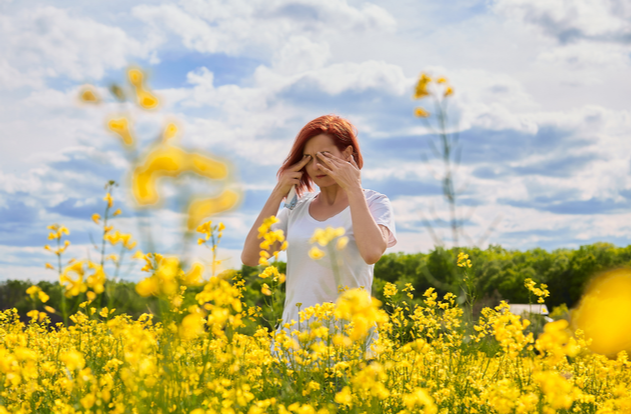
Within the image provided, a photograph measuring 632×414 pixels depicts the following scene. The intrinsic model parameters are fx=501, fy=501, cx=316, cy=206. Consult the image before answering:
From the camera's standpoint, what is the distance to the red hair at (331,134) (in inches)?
114

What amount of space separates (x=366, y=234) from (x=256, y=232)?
0.74m

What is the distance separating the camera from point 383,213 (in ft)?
9.21

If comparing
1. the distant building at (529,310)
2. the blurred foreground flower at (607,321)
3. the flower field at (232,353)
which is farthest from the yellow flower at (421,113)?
the blurred foreground flower at (607,321)

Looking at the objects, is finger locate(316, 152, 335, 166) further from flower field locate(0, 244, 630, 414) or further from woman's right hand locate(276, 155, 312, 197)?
flower field locate(0, 244, 630, 414)

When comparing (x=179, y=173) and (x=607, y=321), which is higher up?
(x=179, y=173)

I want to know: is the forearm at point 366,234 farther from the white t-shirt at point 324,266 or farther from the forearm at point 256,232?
the forearm at point 256,232

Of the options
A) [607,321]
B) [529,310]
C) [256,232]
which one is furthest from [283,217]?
[607,321]

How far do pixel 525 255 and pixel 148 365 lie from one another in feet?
52.2

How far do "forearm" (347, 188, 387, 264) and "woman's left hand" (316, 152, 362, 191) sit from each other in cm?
12

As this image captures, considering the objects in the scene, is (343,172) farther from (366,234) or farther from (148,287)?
(148,287)

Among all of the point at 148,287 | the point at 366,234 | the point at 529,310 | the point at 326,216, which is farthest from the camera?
the point at 529,310

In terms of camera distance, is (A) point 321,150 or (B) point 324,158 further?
(A) point 321,150

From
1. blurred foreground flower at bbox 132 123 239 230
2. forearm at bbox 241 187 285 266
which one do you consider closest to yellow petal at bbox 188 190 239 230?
blurred foreground flower at bbox 132 123 239 230

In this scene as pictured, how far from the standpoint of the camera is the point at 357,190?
2643 mm
